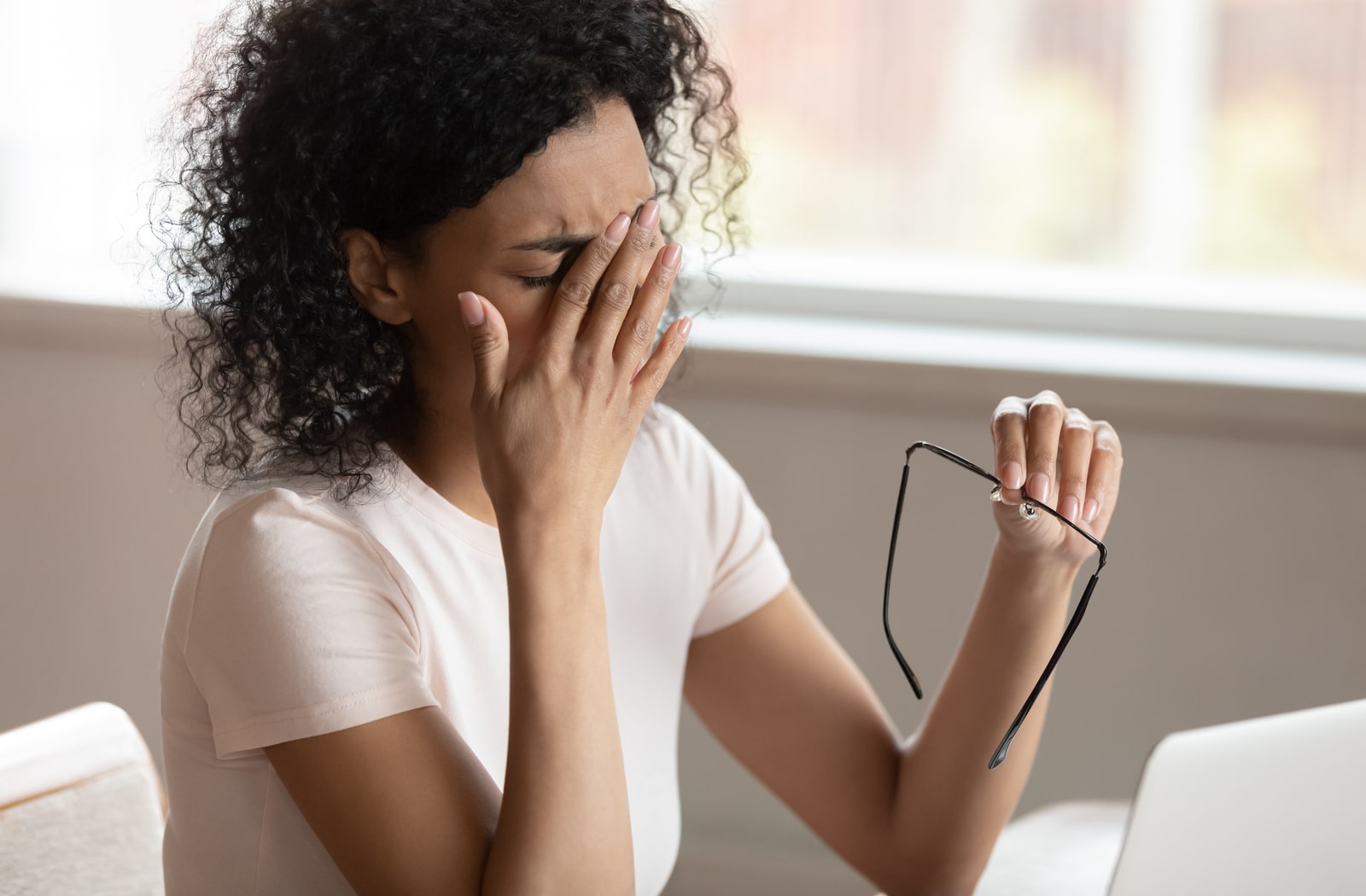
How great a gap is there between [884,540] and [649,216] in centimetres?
90

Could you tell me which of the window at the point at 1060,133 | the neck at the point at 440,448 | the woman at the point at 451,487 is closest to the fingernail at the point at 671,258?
the woman at the point at 451,487

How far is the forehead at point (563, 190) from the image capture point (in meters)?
0.93

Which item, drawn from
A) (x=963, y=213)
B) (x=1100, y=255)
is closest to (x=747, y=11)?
(x=963, y=213)

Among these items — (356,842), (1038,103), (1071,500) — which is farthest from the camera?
(1038,103)

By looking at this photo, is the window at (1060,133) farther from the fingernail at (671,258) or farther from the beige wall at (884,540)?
the fingernail at (671,258)

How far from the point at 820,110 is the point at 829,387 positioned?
52 centimetres

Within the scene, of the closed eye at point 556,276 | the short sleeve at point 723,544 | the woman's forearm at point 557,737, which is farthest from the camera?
the short sleeve at point 723,544

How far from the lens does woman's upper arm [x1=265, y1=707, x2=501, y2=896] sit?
33.4 inches

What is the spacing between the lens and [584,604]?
0.89m

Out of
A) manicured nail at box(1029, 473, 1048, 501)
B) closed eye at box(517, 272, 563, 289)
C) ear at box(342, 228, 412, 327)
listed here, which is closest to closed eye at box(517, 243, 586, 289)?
closed eye at box(517, 272, 563, 289)

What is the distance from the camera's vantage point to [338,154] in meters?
0.94

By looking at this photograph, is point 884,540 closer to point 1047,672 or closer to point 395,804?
point 1047,672

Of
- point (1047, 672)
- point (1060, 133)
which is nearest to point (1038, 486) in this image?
point (1047, 672)

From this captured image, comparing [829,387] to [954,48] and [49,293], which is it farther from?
[49,293]
